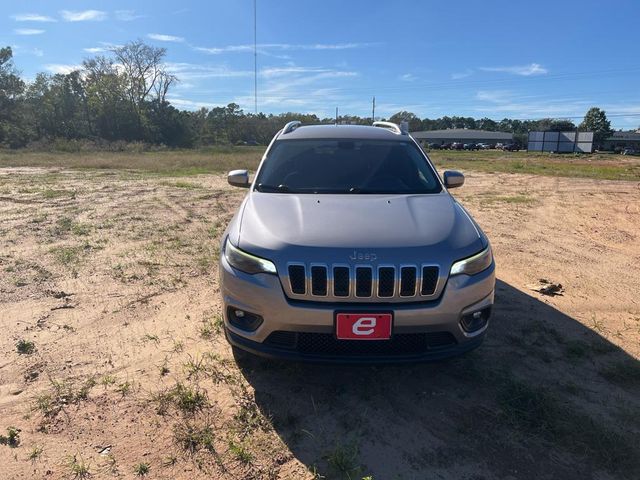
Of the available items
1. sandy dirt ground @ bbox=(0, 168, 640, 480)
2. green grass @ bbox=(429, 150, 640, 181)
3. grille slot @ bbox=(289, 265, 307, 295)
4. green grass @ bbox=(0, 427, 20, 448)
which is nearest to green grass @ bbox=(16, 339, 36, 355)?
sandy dirt ground @ bbox=(0, 168, 640, 480)

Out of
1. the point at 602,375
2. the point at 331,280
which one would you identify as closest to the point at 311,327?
the point at 331,280

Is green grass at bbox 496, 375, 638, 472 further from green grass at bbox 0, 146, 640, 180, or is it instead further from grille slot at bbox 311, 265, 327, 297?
green grass at bbox 0, 146, 640, 180

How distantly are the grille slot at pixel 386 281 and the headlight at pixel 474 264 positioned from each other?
0.38m

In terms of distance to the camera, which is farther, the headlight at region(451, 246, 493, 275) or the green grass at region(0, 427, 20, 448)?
the headlight at region(451, 246, 493, 275)

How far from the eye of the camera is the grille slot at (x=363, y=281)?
101 inches

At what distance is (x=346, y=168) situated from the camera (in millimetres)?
3955

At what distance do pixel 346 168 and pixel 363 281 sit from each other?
1617mm

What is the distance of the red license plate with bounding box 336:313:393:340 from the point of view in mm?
2543

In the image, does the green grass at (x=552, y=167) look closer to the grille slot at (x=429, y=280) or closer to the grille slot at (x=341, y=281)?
the grille slot at (x=429, y=280)

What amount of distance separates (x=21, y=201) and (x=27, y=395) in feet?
28.3

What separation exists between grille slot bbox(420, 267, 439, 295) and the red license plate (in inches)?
10.4

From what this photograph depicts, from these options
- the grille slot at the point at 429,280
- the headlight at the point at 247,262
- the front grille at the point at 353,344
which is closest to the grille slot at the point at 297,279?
the headlight at the point at 247,262

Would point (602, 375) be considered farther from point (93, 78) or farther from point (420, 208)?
point (93, 78)

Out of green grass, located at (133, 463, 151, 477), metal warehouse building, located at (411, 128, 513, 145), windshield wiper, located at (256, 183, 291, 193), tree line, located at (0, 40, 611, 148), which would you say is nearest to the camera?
green grass, located at (133, 463, 151, 477)
